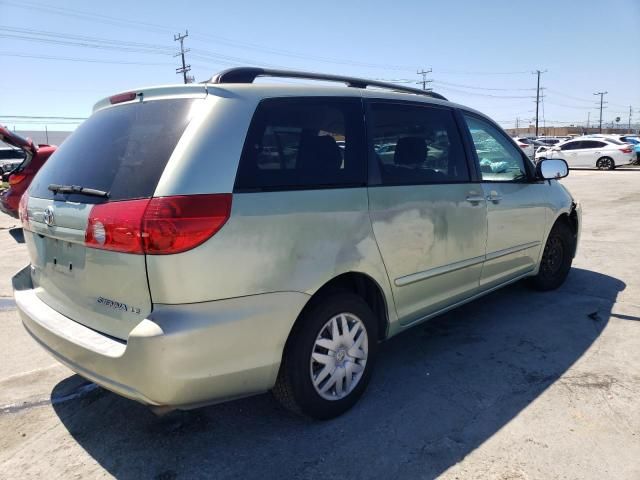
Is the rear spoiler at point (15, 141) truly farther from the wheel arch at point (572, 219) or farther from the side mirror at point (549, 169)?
the wheel arch at point (572, 219)

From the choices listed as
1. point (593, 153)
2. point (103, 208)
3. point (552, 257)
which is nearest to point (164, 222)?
point (103, 208)

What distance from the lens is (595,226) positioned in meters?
9.11

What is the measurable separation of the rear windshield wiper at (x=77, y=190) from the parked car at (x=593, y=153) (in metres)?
25.5

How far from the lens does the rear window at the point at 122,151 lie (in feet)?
7.52

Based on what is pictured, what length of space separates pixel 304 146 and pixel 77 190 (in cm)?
116

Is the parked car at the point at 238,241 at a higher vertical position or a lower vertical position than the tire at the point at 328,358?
higher

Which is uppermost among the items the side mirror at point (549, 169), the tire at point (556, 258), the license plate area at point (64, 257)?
the side mirror at point (549, 169)

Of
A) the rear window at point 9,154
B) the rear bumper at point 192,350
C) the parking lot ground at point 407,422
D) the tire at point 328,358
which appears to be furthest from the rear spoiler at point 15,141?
the rear window at point 9,154

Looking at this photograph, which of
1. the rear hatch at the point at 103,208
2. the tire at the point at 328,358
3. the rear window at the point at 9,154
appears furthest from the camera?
the rear window at the point at 9,154

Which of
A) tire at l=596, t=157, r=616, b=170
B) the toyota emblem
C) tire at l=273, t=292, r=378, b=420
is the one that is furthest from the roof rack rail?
tire at l=596, t=157, r=616, b=170

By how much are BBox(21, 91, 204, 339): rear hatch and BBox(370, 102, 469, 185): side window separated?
121 centimetres

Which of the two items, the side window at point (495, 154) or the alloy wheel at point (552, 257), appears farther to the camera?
the alloy wheel at point (552, 257)

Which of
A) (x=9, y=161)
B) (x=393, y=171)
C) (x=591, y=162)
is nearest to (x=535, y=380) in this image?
(x=393, y=171)

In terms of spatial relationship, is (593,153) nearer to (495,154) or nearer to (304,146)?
(495,154)
